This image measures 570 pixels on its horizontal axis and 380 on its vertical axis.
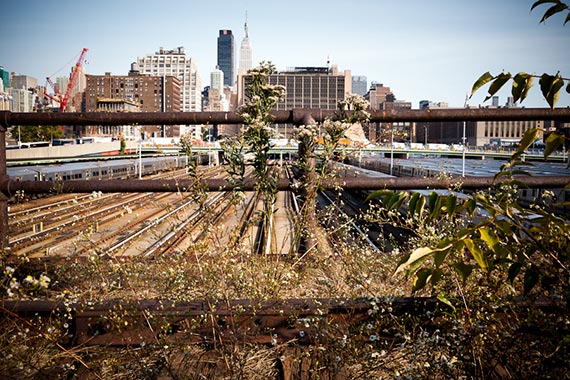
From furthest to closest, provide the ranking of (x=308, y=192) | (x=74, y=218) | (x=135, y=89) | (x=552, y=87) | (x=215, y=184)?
(x=135, y=89) < (x=215, y=184) < (x=308, y=192) < (x=74, y=218) < (x=552, y=87)

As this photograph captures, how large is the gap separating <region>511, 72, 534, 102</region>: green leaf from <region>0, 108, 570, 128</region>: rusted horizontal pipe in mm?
1405

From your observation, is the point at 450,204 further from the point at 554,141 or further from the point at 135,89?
the point at 135,89

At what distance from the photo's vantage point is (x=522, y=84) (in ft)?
4.41

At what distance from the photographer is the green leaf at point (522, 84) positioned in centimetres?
134

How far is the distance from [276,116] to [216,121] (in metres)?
0.40

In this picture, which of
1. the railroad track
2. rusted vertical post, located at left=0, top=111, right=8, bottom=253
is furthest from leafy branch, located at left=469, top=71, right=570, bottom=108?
rusted vertical post, located at left=0, top=111, right=8, bottom=253

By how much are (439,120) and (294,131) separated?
4.24 feet

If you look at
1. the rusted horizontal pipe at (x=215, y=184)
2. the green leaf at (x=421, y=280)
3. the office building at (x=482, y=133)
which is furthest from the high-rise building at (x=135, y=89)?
the green leaf at (x=421, y=280)

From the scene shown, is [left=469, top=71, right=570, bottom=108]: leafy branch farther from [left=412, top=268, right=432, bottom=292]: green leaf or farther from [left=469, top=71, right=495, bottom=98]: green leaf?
[left=412, top=268, right=432, bottom=292]: green leaf

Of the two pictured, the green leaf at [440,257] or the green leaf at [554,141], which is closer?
the green leaf at [440,257]

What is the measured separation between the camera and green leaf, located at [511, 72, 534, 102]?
4.39ft

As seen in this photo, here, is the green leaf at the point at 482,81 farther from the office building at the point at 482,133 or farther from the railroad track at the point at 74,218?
the office building at the point at 482,133

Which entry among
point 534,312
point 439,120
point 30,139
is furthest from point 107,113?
point 30,139

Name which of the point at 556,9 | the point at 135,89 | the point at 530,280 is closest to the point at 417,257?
the point at 530,280
